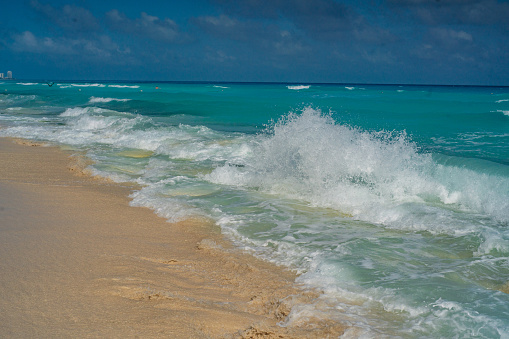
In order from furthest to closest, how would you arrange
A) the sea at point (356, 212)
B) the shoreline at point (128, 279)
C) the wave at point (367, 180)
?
the wave at point (367, 180) → the sea at point (356, 212) → the shoreline at point (128, 279)

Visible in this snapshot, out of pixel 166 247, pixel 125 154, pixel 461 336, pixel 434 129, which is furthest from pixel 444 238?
pixel 434 129

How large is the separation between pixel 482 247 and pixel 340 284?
1994 millimetres

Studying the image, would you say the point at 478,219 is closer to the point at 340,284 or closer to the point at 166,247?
the point at 340,284

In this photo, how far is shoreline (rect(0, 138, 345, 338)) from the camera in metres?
3.06

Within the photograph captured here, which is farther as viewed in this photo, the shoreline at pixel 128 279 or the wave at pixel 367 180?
the wave at pixel 367 180

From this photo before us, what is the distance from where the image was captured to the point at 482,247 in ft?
16.1

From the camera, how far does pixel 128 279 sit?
151 inches

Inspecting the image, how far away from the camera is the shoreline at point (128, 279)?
3.06 meters

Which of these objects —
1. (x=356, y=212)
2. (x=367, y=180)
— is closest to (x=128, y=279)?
(x=356, y=212)

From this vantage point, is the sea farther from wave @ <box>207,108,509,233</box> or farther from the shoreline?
the shoreline

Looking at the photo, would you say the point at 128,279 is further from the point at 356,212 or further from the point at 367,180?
the point at 367,180

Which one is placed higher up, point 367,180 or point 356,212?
point 367,180

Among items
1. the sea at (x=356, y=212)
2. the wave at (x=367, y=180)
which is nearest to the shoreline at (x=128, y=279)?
the sea at (x=356, y=212)

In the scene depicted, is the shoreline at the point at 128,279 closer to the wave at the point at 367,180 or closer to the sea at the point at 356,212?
the sea at the point at 356,212
